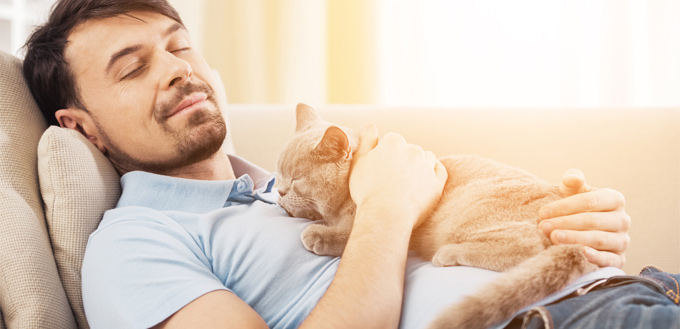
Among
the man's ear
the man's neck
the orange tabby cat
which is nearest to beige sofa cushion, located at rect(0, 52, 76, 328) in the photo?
the man's ear

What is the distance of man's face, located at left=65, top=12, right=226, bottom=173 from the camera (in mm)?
1282

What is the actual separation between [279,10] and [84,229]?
2473mm

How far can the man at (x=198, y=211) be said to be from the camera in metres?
0.91

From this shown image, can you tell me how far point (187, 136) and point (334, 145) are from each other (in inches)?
14.7

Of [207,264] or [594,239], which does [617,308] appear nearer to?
[594,239]

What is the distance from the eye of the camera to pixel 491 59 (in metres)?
3.02

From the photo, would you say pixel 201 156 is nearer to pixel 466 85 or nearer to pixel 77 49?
pixel 77 49

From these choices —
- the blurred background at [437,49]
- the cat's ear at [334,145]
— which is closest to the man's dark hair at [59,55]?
the cat's ear at [334,145]

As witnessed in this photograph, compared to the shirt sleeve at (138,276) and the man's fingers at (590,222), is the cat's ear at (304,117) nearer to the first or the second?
the shirt sleeve at (138,276)

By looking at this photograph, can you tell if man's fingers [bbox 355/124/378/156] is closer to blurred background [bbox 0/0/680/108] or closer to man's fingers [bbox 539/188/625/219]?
man's fingers [bbox 539/188/625/219]

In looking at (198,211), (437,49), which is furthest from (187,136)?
→ (437,49)

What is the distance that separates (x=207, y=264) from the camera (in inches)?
42.2

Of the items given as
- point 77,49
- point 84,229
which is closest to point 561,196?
point 84,229

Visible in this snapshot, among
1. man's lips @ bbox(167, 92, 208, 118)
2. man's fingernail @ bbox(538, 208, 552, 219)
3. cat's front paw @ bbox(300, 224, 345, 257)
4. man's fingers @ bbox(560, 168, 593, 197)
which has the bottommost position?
cat's front paw @ bbox(300, 224, 345, 257)
